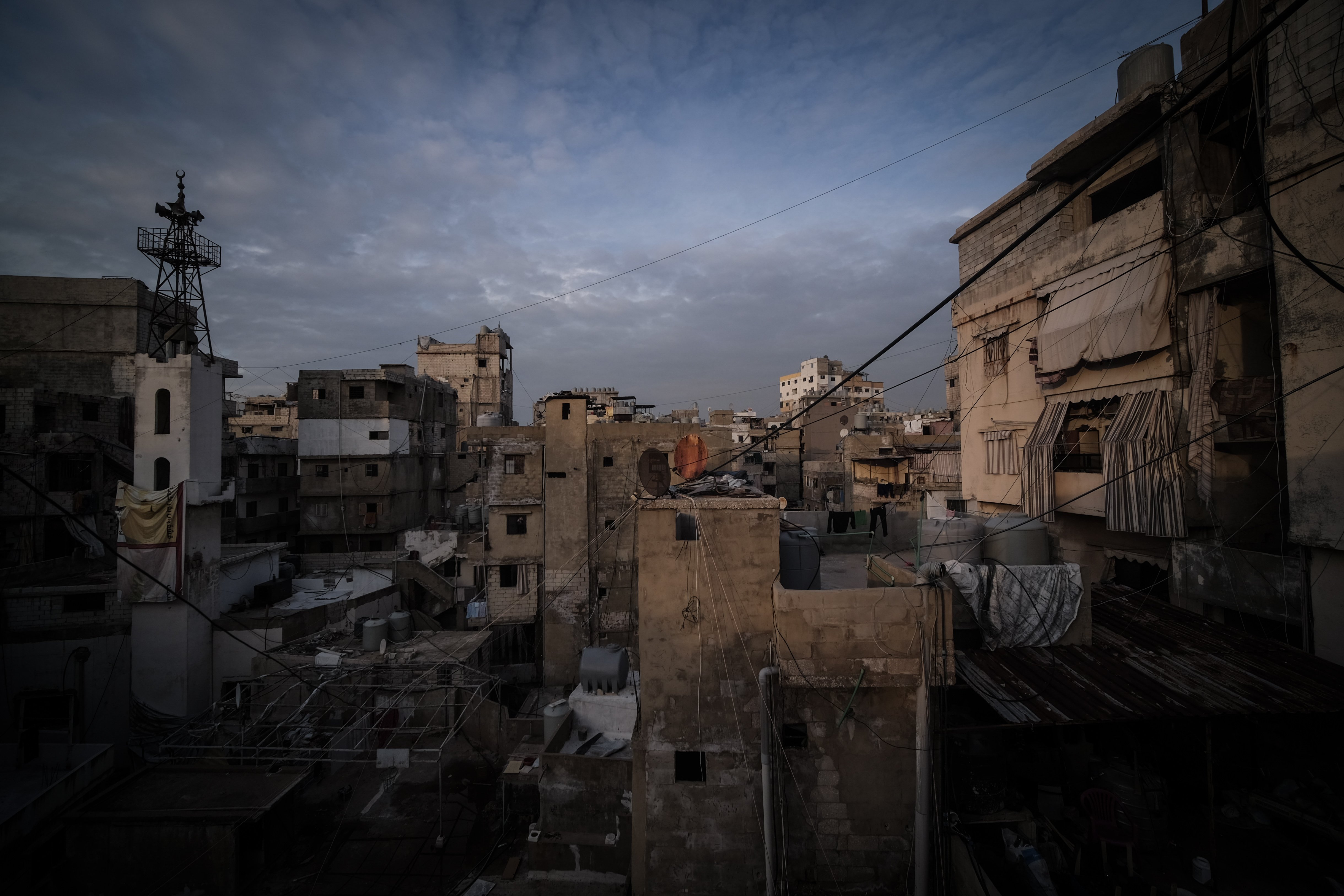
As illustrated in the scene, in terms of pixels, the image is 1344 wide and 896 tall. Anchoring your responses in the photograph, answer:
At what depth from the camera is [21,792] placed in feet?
44.0

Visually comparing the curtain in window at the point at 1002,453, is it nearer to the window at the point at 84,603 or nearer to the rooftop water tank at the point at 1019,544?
the rooftop water tank at the point at 1019,544

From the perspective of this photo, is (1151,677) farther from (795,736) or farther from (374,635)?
(374,635)

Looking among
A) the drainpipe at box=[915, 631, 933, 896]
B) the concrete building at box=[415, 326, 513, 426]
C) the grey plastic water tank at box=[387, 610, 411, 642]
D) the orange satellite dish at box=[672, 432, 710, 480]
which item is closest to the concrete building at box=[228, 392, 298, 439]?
the concrete building at box=[415, 326, 513, 426]

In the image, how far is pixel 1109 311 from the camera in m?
13.2

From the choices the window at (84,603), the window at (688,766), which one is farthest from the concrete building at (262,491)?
the window at (688,766)

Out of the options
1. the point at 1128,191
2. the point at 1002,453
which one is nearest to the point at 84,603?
the point at 1002,453

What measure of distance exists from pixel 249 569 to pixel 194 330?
47.0 feet

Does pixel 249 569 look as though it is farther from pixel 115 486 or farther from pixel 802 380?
pixel 802 380

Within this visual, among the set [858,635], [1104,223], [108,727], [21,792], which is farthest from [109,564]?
[1104,223]

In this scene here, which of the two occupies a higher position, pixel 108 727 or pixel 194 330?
pixel 194 330

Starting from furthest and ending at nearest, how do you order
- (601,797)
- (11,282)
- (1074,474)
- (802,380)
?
1. (802,380)
2. (11,282)
3. (1074,474)
4. (601,797)

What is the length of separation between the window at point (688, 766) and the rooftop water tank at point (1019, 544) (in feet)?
20.9

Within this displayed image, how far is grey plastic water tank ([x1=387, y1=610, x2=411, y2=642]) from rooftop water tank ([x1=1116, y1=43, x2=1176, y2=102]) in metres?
25.3

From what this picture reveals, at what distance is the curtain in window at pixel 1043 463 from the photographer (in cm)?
1471
